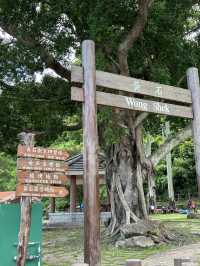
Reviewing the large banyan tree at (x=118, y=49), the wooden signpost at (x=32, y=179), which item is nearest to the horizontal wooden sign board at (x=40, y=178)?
the wooden signpost at (x=32, y=179)

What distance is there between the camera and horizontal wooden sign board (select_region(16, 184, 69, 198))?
6.43 metres

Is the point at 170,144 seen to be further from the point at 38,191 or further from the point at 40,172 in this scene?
the point at 38,191

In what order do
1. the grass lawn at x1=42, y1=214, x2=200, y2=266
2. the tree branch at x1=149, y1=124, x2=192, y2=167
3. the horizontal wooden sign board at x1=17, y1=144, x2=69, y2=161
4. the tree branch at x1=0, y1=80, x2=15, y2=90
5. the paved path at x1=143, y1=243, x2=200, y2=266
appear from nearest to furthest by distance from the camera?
the horizontal wooden sign board at x1=17, y1=144, x2=69, y2=161 < the paved path at x1=143, y1=243, x2=200, y2=266 < the grass lawn at x1=42, y1=214, x2=200, y2=266 < the tree branch at x1=149, y1=124, x2=192, y2=167 < the tree branch at x1=0, y1=80, x2=15, y2=90

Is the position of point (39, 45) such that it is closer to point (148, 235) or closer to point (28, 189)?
point (148, 235)

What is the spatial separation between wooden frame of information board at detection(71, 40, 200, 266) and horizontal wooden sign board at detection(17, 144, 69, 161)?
0.62 meters

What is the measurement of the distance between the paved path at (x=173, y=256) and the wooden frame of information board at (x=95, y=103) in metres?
2.35

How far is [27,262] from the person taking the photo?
6.91 meters

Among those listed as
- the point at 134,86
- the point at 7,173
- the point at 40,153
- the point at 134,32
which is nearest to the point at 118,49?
the point at 134,32

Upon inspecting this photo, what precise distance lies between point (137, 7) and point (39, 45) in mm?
3195

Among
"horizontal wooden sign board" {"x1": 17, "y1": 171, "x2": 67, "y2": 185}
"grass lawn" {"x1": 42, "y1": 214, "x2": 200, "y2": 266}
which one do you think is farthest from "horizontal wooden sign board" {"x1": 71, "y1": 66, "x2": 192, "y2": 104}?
"grass lawn" {"x1": 42, "y1": 214, "x2": 200, "y2": 266}

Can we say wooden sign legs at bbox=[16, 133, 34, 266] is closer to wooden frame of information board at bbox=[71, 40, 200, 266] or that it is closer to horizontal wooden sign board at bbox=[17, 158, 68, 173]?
horizontal wooden sign board at bbox=[17, 158, 68, 173]

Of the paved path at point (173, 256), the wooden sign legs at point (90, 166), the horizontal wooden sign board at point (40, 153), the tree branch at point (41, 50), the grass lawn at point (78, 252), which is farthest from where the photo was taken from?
the tree branch at point (41, 50)

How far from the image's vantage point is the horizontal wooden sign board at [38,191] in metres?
6.43

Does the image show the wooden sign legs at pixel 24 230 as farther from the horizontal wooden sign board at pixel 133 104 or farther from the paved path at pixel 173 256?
the paved path at pixel 173 256
